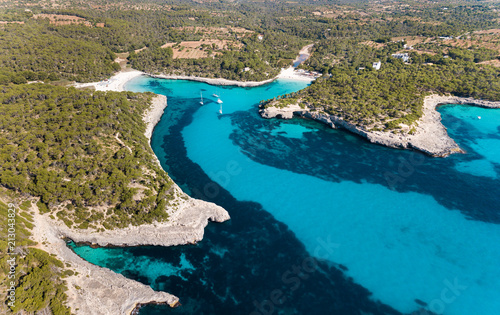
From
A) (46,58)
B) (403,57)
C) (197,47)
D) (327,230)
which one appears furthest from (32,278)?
(403,57)

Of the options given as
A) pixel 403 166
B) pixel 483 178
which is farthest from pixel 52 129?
pixel 483 178

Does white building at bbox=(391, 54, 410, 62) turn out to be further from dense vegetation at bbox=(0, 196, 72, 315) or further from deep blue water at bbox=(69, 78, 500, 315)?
dense vegetation at bbox=(0, 196, 72, 315)

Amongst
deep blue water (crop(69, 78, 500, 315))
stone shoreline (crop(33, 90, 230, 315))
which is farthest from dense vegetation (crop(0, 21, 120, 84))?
stone shoreline (crop(33, 90, 230, 315))

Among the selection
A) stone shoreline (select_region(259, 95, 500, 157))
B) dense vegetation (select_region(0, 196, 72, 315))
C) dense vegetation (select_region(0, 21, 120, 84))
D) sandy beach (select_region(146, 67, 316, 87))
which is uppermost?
dense vegetation (select_region(0, 21, 120, 84))

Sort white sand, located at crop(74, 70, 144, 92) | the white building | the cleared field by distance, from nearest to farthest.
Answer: white sand, located at crop(74, 70, 144, 92), the white building, the cleared field

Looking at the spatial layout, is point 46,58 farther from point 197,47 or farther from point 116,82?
point 197,47

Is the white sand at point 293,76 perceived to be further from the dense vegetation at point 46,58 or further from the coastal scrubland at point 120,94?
the dense vegetation at point 46,58

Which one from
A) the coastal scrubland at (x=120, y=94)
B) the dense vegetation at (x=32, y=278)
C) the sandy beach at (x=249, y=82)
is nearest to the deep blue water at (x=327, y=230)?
the dense vegetation at (x=32, y=278)
